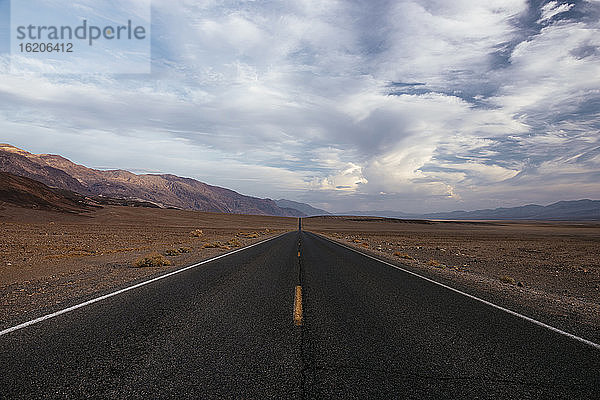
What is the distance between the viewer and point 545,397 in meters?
3.11

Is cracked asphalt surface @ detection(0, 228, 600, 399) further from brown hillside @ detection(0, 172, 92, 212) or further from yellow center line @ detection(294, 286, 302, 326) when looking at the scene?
brown hillside @ detection(0, 172, 92, 212)

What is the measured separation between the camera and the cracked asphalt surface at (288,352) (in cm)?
317

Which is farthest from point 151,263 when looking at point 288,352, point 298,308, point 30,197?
point 30,197

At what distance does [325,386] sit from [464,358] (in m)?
2.03

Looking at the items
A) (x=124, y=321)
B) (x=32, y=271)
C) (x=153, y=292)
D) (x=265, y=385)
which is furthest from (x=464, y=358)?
(x=32, y=271)

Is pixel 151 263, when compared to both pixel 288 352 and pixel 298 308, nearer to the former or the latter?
pixel 298 308

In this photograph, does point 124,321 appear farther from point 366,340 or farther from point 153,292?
point 366,340

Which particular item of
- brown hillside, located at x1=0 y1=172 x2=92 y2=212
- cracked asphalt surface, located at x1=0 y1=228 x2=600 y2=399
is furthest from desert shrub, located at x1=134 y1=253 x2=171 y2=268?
brown hillside, located at x1=0 y1=172 x2=92 y2=212

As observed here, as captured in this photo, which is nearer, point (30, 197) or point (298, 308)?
point (298, 308)

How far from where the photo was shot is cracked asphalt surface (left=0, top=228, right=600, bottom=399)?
3.17m

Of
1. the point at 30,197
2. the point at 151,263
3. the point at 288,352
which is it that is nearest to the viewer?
the point at 288,352

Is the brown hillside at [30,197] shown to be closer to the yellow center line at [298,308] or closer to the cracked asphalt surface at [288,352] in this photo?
the cracked asphalt surface at [288,352]

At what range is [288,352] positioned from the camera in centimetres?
404

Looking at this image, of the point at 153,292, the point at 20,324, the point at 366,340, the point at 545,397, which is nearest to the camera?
the point at 545,397
